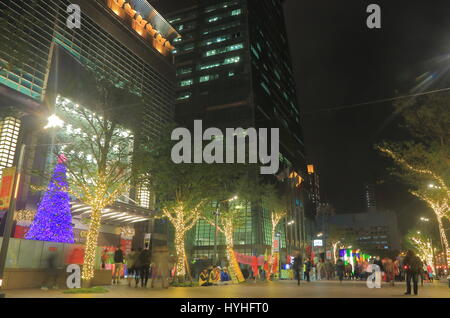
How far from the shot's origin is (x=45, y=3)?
122 ft

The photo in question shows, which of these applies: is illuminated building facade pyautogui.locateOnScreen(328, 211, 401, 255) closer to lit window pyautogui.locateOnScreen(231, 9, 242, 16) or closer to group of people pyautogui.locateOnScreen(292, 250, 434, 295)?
lit window pyautogui.locateOnScreen(231, 9, 242, 16)

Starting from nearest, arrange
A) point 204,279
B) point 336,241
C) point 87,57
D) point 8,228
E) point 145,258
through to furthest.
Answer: point 8,228
point 145,258
point 204,279
point 87,57
point 336,241

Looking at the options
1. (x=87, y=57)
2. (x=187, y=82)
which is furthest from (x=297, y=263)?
(x=187, y=82)

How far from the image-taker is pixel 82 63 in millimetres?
38500

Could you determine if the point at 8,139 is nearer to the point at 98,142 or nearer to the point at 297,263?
the point at 98,142

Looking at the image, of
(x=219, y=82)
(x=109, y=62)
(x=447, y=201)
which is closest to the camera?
(x=447, y=201)

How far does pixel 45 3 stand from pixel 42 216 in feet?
92.1

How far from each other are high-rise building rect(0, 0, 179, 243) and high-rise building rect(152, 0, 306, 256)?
29696mm

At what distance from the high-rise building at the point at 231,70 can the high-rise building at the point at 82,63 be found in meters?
29.7

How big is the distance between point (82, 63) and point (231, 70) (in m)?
60.4

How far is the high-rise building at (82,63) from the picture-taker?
31688 mm

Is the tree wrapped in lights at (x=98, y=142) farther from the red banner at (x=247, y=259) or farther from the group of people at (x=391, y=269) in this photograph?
the red banner at (x=247, y=259)
